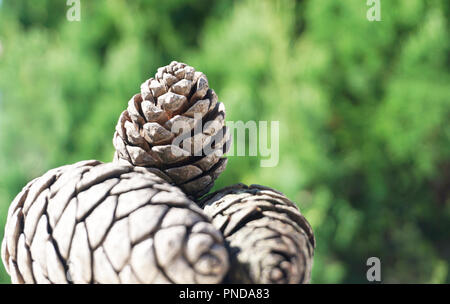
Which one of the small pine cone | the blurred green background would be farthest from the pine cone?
the blurred green background

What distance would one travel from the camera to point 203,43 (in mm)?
1854

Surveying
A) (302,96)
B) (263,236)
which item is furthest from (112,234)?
(302,96)

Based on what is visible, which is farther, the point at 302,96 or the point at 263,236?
the point at 302,96

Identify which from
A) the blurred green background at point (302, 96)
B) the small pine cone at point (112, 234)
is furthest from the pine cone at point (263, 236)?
the blurred green background at point (302, 96)

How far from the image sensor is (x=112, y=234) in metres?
0.29

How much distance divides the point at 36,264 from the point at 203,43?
5.37 ft

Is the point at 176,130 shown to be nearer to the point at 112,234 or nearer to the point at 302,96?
the point at 112,234

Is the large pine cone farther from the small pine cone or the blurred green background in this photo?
the blurred green background

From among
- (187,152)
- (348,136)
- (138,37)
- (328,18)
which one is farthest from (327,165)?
(187,152)

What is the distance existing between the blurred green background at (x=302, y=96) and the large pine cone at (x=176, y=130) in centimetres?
117

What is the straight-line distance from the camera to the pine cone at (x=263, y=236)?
292 millimetres

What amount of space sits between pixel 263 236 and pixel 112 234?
0.33 ft

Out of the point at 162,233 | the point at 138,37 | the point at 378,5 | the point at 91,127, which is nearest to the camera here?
the point at 162,233
